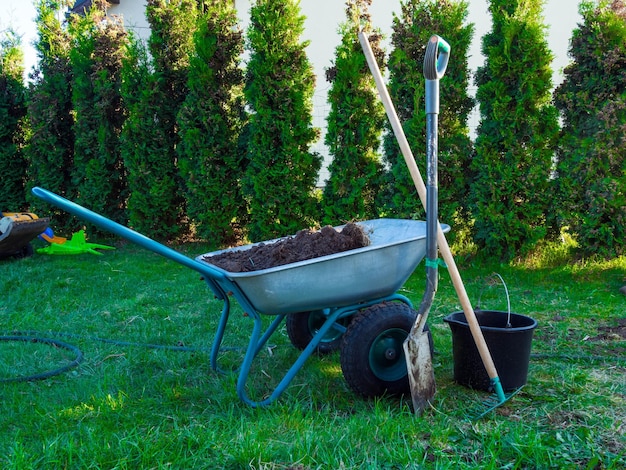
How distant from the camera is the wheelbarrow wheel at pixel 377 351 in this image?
2.48 m

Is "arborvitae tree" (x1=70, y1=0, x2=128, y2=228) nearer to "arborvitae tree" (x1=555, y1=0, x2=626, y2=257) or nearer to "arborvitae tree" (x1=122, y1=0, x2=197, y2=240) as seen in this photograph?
"arborvitae tree" (x1=122, y1=0, x2=197, y2=240)

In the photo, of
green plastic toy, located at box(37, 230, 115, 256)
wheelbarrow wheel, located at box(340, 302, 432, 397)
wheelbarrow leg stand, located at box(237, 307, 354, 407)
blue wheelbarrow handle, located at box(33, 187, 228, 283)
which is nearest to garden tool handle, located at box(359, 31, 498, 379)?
wheelbarrow wheel, located at box(340, 302, 432, 397)

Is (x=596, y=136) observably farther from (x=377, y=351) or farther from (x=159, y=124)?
(x=159, y=124)

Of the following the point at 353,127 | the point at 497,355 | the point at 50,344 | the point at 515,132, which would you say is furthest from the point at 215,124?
the point at 497,355

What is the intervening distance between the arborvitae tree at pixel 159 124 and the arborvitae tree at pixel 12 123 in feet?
6.85

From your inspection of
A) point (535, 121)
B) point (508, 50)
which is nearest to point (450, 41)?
point (508, 50)

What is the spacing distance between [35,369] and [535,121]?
14.1ft

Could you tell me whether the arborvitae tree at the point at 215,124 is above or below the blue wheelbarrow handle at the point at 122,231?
above

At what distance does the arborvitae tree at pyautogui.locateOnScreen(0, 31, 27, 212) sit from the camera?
7.49 metres

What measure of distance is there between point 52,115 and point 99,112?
0.72 m

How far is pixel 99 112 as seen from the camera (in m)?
6.79

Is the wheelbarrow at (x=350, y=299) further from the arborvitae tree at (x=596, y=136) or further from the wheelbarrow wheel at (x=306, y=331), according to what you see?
the arborvitae tree at (x=596, y=136)

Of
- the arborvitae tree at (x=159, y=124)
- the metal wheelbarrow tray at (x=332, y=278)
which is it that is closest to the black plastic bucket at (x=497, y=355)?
the metal wheelbarrow tray at (x=332, y=278)

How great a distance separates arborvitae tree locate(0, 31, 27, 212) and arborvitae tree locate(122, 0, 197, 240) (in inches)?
82.2
